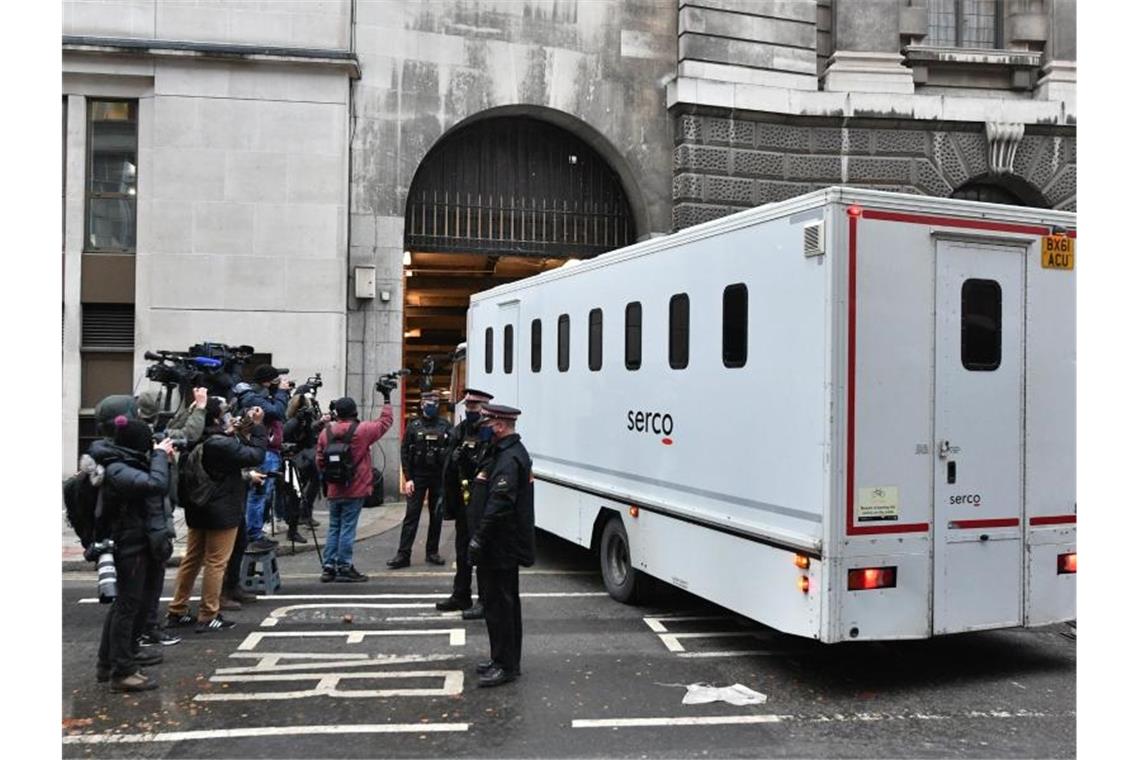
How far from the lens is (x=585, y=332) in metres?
9.47

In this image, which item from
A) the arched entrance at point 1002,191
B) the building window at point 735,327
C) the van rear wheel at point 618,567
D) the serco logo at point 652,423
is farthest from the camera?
the arched entrance at point 1002,191

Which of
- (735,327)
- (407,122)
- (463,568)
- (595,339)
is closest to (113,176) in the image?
(407,122)

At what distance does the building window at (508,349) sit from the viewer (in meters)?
11.4

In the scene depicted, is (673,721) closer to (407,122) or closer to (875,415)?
(875,415)

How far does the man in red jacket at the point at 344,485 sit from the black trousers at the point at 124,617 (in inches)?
127

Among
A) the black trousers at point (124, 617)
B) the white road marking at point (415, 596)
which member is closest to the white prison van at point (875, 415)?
the white road marking at point (415, 596)

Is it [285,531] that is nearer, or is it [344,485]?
[344,485]

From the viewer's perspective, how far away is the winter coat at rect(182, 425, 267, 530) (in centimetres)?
764

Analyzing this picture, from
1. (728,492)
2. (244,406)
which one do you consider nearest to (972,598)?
(728,492)

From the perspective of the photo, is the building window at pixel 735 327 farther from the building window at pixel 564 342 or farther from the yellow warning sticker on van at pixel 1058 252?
the building window at pixel 564 342

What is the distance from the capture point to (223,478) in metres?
7.83

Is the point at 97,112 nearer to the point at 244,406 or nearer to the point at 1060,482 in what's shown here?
the point at 244,406

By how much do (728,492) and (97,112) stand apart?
13461 millimetres

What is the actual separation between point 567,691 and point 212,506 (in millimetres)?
3360
